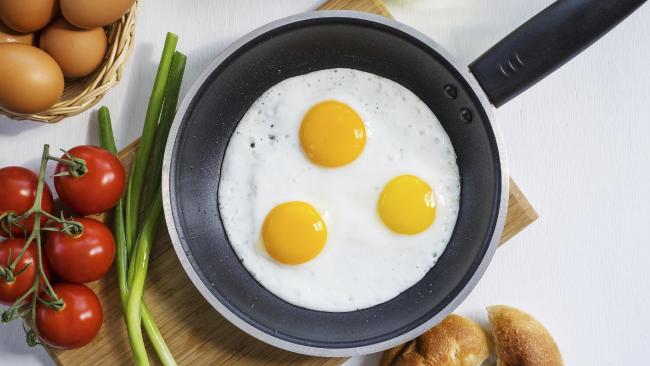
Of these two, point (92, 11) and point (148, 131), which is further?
point (148, 131)

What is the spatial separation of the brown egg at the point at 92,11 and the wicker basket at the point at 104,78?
0.27 feet

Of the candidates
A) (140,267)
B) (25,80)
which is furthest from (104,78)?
(140,267)

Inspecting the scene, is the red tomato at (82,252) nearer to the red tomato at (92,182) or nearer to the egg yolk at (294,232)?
the red tomato at (92,182)

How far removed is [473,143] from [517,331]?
21.0 inches

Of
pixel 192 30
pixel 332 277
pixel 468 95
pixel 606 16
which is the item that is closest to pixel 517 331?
pixel 332 277

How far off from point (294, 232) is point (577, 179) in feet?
2.91

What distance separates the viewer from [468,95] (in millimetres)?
1773

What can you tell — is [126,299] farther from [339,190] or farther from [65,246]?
[339,190]

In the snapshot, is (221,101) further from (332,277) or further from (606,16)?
(606,16)

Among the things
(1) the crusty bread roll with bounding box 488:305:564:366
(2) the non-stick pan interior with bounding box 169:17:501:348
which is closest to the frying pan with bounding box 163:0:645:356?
(2) the non-stick pan interior with bounding box 169:17:501:348

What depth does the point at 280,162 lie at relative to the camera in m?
1.87

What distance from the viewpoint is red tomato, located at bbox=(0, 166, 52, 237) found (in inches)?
68.9

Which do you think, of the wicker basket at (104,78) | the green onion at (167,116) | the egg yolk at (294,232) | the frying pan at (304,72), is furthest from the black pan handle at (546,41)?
the wicker basket at (104,78)

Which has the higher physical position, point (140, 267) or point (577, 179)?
point (577, 179)
